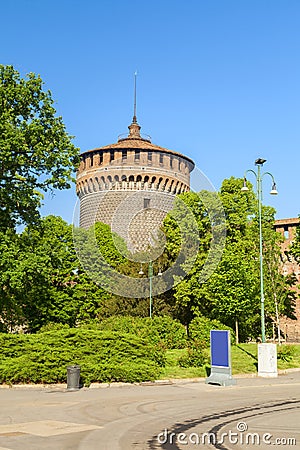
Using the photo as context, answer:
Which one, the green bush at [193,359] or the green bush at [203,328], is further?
the green bush at [203,328]

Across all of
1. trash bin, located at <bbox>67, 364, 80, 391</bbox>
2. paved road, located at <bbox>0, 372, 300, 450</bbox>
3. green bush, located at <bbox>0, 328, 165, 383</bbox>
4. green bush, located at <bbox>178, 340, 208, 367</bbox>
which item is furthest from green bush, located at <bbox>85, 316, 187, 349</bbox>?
paved road, located at <bbox>0, 372, 300, 450</bbox>

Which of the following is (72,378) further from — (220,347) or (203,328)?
(203,328)

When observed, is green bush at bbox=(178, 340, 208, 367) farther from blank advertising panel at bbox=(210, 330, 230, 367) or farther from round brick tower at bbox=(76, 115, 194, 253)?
round brick tower at bbox=(76, 115, 194, 253)

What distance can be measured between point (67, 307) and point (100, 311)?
281cm

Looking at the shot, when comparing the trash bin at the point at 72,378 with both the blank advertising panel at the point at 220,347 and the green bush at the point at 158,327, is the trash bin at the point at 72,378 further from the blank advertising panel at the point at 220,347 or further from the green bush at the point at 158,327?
the green bush at the point at 158,327

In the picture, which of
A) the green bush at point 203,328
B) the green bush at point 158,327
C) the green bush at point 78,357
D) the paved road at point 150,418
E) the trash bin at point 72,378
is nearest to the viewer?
the paved road at point 150,418

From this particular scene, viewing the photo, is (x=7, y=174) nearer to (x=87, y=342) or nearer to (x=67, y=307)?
(x=87, y=342)

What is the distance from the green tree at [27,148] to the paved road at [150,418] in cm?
1171

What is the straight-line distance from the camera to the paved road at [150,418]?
9.45 meters

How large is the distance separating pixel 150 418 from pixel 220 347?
809 centimetres

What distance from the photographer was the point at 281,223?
6888 centimetres

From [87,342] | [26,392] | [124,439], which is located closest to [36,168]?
[87,342]

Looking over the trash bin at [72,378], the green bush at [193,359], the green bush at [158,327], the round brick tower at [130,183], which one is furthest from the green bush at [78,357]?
the round brick tower at [130,183]

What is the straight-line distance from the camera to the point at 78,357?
68.5 ft
